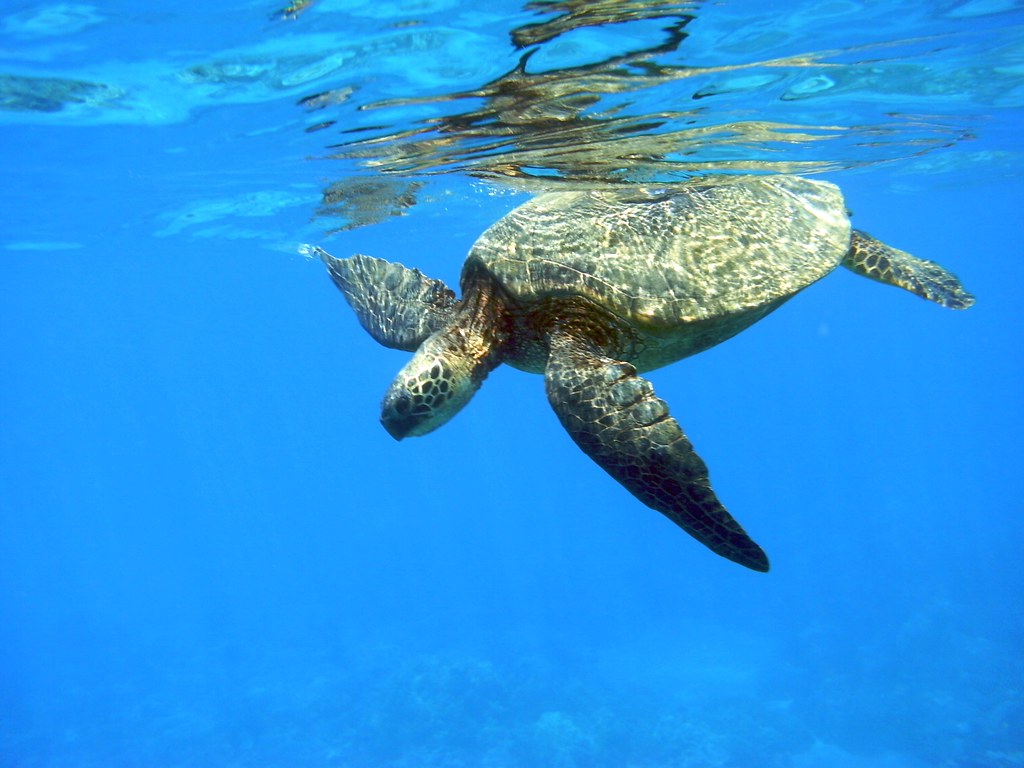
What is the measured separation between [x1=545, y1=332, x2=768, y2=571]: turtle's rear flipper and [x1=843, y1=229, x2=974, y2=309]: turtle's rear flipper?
16.9 feet

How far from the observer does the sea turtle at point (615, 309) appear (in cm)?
446

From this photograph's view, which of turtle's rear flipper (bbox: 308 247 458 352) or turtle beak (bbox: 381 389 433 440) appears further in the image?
turtle's rear flipper (bbox: 308 247 458 352)

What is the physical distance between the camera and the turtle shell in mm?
5652

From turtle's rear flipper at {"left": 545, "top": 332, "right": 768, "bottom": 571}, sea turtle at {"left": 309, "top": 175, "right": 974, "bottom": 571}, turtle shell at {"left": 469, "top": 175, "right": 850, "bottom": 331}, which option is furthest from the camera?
turtle shell at {"left": 469, "top": 175, "right": 850, "bottom": 331}

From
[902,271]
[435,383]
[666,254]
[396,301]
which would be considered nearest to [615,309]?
[666,254]

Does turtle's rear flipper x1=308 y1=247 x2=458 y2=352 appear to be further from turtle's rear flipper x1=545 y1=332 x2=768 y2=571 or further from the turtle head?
turtle's rear flipper x1=545 y1=332 x2=768 y2=571

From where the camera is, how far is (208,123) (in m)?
10.2

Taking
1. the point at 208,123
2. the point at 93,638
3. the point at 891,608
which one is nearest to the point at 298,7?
the point at 208,123

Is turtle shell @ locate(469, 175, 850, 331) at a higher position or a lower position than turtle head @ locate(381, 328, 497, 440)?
higher

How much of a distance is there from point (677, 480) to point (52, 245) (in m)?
25.4

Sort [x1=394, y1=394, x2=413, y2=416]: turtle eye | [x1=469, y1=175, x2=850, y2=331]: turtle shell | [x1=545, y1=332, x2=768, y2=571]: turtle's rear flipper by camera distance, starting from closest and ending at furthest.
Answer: [x1=545, y1=332, x2=768, y2=571]: turtle's rear flipper → [x1=394, y1=394, x2=413, y2=416]: turtle eye → [x1=469, y1=175, x2=850, y2=331]: turtle shell

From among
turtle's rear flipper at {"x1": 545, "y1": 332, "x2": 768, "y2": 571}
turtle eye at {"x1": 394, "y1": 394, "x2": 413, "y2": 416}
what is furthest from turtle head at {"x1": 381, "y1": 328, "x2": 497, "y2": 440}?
turtle's rear flipper at {"x1": 545, "y1": 332, "x2": 768, "y2": 571}

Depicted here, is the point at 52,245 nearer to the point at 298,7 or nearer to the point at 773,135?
the point at 298,7

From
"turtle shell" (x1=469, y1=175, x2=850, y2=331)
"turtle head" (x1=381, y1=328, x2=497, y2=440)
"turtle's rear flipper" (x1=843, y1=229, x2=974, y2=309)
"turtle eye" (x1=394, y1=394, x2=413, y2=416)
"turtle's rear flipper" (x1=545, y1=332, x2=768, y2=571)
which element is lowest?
"turtle's rear flipper" (x1=545, y1=332, x2=768, y2=571)
